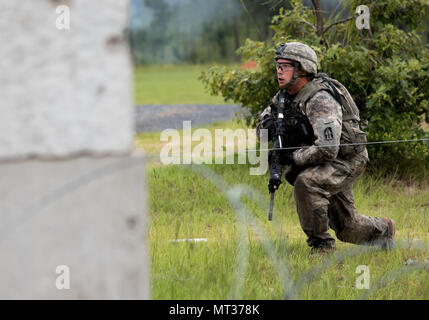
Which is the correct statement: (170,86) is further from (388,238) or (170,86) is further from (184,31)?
(388,238)

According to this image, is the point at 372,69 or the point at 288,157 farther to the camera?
the point at 372,69

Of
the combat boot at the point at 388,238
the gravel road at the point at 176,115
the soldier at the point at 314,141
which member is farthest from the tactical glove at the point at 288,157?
the gravel road at the point at 176,115

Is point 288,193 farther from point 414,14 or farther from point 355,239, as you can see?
point 414,14

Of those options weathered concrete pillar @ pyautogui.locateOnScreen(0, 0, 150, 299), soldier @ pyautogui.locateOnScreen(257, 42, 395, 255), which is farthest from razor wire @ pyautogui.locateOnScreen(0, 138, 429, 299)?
soldier @ pyautogui.locateOnScreen(257, 42, 395, 255)

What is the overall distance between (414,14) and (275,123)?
13.5 feet

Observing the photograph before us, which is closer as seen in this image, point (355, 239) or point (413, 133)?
point (355, 239)

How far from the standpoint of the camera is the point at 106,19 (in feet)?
5.65

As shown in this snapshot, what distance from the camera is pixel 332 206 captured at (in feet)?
15.9

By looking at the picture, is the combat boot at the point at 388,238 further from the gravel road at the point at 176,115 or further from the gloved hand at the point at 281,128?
the gravel road at the point at 176,115

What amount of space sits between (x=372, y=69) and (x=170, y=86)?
20.3m

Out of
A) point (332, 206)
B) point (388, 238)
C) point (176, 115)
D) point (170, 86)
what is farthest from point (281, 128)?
point (170, 86)

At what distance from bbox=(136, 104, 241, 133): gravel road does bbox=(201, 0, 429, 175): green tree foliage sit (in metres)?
6.29

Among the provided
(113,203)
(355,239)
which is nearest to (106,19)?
(113,203)
